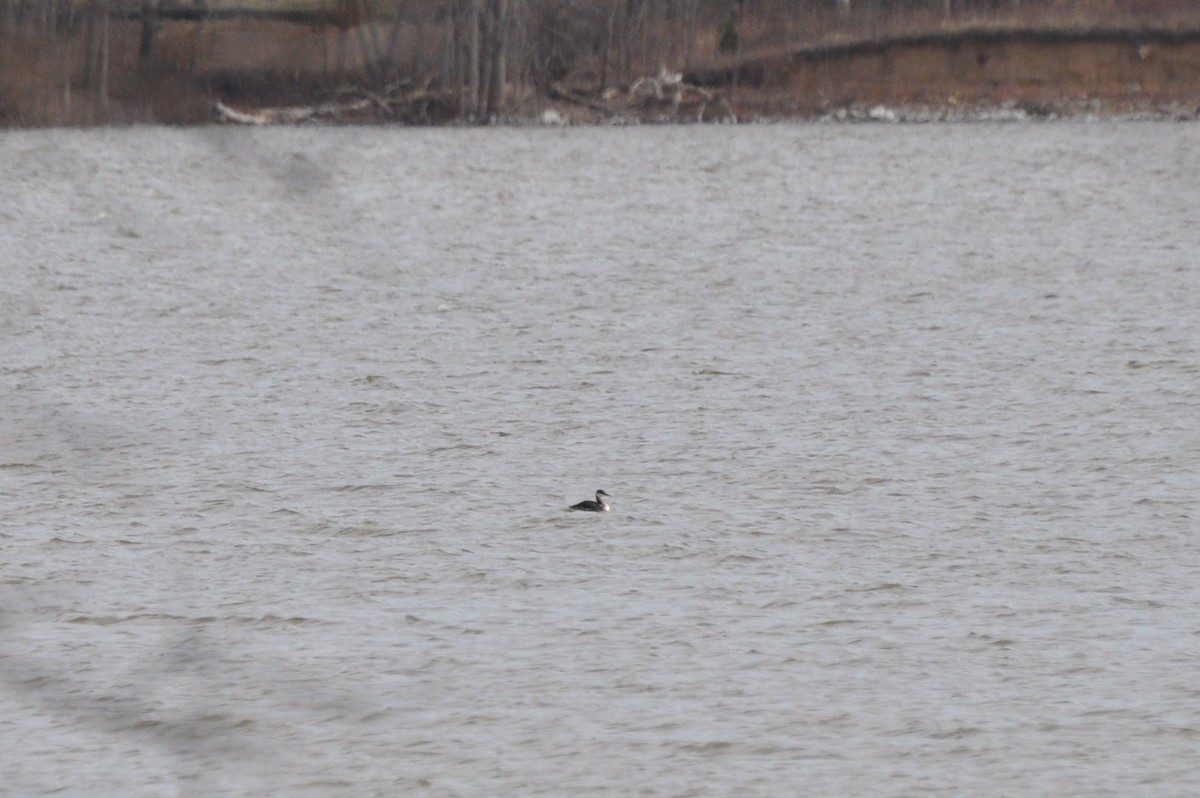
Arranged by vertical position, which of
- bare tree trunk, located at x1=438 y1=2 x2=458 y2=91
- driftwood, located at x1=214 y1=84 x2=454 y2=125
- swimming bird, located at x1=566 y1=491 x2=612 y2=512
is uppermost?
bare tree trunk, located at x1=438 y1=2 x2=458 y2=91

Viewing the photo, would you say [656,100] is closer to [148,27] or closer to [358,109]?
[358,109]

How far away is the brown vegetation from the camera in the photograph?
1981 centimetres

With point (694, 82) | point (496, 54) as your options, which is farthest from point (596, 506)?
point (694, 82)

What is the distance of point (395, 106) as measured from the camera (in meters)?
20.0

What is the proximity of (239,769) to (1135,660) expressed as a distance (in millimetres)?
1878

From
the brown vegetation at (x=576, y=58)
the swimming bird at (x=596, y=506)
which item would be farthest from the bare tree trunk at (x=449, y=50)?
the swimming bird at (x=596, y=506)

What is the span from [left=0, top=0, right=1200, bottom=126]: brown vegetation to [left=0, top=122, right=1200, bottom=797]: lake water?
28.8 feet

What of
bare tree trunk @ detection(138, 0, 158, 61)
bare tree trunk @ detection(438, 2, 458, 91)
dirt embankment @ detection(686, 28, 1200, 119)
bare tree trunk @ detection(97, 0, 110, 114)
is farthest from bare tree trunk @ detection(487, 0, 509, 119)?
bare tree trunk @ detection(97, 0, 110, 114)

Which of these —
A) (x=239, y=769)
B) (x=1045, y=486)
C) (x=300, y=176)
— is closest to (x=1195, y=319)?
(x=1045, y=486)

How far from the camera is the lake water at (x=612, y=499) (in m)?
3.63

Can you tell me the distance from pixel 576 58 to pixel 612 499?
16.3 m

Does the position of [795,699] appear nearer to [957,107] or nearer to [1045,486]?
[1045,486]

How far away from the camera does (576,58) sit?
69.4 ft

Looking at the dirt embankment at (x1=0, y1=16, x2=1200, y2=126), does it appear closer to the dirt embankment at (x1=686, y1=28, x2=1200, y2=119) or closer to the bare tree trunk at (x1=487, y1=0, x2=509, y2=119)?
the dirt embankment at (x1=686, y1=28, x2=1200, y2=119)
